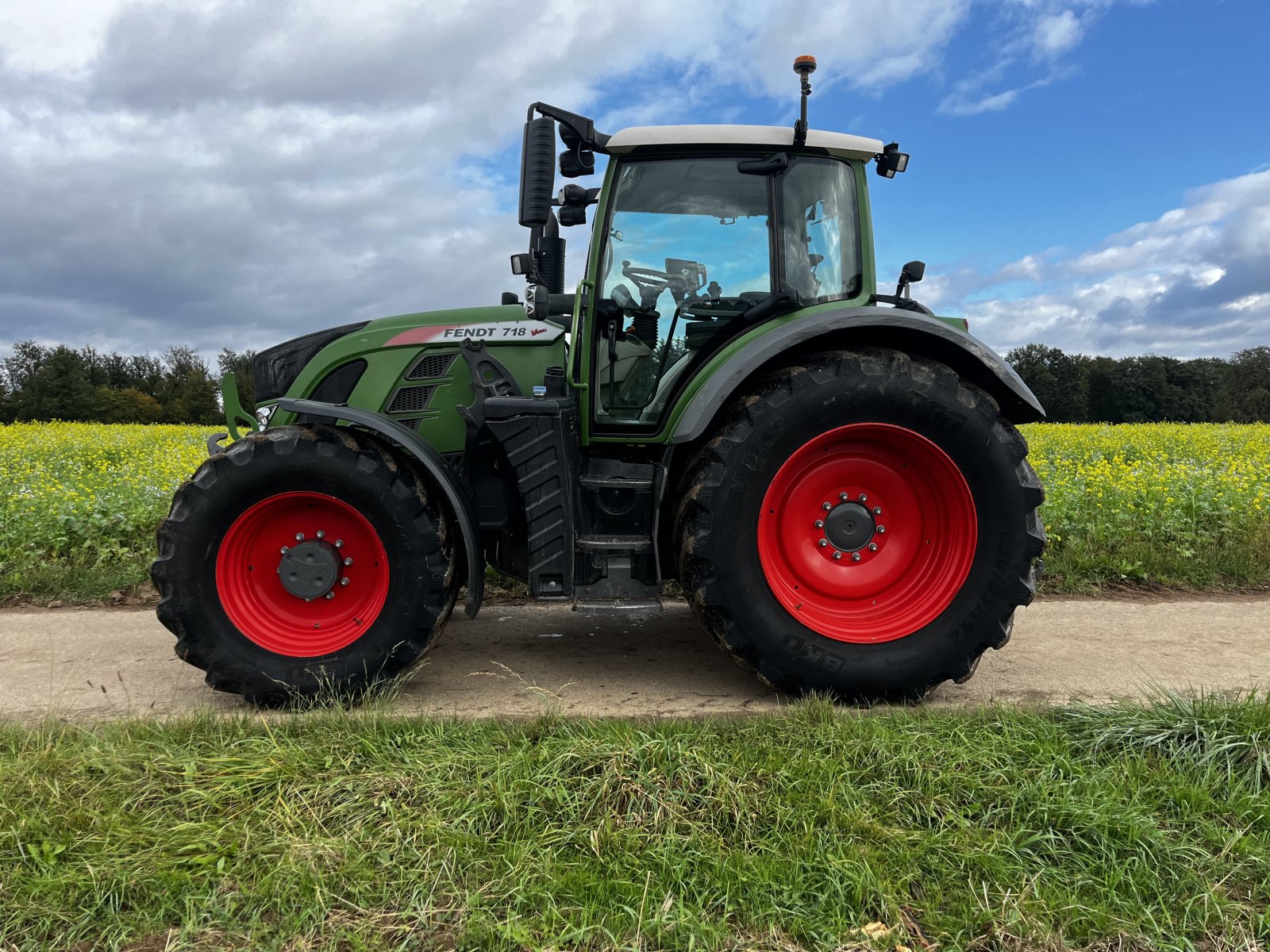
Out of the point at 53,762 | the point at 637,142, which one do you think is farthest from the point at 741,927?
the point at 637,142

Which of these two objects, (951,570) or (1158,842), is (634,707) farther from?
(1158,842)

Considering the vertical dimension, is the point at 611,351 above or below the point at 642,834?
above

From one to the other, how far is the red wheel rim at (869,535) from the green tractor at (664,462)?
0.03 ft

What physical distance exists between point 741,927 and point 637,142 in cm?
303

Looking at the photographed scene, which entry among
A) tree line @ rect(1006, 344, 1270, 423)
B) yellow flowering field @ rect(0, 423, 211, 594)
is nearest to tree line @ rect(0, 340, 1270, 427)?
tree line @ rect(1006, 344, 1270, 423)

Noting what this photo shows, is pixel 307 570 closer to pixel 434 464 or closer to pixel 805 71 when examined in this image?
pixel 434 464

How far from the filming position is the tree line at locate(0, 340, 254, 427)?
43.3 metres

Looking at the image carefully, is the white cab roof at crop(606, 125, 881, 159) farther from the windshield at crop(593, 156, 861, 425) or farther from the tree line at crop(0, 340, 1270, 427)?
the tree line at crop(0, 340, 1270, 427)

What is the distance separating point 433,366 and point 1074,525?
505 centimetres

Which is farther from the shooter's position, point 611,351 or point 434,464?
point 611,351

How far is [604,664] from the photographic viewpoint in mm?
4055

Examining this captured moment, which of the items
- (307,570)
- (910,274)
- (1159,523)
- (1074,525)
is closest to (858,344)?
(910,274)

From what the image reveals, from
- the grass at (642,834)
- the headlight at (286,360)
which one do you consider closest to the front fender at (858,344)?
the grass at (642,834)

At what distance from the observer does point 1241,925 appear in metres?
2.09
